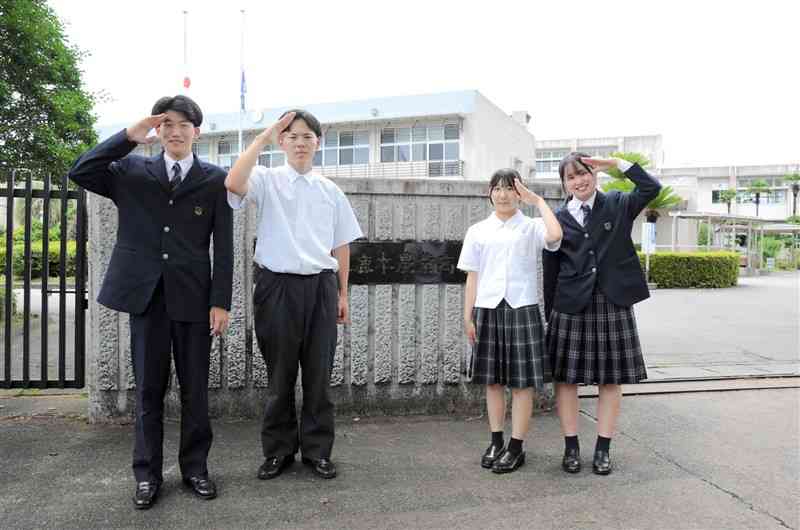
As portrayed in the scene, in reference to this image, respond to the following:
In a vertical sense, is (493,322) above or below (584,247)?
below

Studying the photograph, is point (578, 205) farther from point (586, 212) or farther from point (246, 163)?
point (246, 163)

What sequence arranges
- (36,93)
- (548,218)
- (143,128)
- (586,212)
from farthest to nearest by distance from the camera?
(36,93) → (586,212) → (548,218) → (143,128)

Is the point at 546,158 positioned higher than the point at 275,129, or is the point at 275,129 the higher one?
the point at 546,158

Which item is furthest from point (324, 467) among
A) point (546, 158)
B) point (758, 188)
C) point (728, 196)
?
point (546, 158)

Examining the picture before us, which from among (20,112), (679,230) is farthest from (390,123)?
(20,112)

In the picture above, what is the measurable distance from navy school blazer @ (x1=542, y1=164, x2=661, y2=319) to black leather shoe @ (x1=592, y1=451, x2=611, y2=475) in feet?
2.59

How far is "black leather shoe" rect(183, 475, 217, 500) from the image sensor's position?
293 centimetres

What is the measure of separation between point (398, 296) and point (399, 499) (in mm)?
1685

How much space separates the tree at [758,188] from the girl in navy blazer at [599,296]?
51.2m

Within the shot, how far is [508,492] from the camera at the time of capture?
307cm

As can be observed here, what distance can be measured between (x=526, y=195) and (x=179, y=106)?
1818mm

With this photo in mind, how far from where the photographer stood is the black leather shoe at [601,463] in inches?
131

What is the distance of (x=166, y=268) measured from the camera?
2.93 m

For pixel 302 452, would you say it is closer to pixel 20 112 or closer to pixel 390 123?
pixel 20 112
